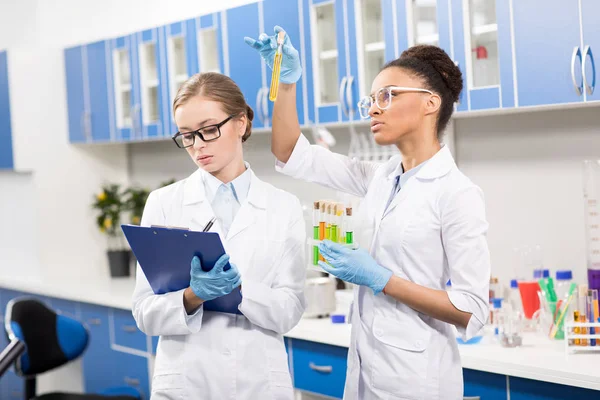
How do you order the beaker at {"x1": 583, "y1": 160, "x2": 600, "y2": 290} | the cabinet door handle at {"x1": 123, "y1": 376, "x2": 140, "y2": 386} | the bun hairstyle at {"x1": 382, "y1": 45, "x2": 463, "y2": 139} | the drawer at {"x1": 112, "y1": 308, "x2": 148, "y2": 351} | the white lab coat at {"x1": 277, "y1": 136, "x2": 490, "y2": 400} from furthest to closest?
the cabinet door handle at {"x1": 123, "y1": 376, "x2": 140, "y2": 386} → the drawer at {"x1": 112, "y1": 308, "x2": 148, "y2": 351} → the beaker at {"x1": 583, "y1": 160, "x2": 600, "y2": 290} → the bun hairstyle at {"x1": 382, "y1": 45, "x2": 463, "y2": 139} → the white lab coat at {"x1": 277, "y1": 136, "x2": 490, "y2": 400}

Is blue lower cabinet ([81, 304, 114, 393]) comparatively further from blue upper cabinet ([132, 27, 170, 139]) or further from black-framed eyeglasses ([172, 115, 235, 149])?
black-framed eyeglasses ([172, 115, 235, 149])

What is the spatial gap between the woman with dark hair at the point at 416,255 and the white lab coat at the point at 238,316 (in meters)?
0.17

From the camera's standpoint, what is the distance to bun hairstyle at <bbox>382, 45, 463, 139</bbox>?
68.9 inches

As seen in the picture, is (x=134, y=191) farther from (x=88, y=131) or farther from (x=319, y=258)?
(x=319, y=258)

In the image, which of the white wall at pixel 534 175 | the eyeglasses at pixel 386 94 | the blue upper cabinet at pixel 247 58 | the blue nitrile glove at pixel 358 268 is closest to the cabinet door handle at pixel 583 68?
the white wall at pixel 534 175

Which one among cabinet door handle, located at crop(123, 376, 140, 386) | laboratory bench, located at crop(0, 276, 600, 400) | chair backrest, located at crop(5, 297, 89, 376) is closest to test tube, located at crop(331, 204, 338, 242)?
laboratory bench, located at crop(0, 276, 600, 400)

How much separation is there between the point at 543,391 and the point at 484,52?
1.16m

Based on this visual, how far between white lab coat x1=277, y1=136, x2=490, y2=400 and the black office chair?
1.85 meters

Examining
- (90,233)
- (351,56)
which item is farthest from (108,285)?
(351,56)

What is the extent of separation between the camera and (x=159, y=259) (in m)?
1.75

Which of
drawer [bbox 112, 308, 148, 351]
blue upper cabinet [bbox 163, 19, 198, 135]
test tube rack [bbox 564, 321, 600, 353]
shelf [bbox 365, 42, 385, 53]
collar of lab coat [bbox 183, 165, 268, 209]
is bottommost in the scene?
drawer [bbox 112, 308, 148, 351]

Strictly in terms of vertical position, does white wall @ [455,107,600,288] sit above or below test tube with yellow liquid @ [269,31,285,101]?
below

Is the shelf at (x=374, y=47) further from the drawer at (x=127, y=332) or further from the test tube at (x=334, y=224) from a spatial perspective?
the drawer at (x=127, y=332)

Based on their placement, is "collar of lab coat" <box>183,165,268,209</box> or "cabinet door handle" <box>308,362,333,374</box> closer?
"collar of lab coat" <box>183,165,268,209</box>
